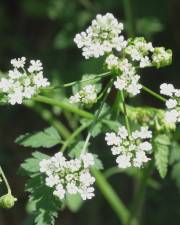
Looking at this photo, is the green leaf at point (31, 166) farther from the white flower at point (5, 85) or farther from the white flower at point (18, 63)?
the white flower at point (18, 63)

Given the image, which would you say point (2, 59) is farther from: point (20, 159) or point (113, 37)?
point (113, 37)

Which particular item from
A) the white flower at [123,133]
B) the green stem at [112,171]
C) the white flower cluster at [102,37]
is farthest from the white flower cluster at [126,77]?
the green stem at [112,171]

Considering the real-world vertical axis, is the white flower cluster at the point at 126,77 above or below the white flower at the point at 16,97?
below

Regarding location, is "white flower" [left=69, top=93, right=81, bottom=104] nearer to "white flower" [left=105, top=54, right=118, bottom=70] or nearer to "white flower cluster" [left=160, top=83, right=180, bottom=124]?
"white flower" [left=105, top=54, right=118, bottom=70]

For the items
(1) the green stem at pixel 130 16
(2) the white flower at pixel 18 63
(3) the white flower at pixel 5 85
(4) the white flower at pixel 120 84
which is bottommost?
(4) the white flower at pixel 120 84

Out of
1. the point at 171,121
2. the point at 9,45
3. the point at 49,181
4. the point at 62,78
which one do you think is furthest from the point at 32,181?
the point at 9,45

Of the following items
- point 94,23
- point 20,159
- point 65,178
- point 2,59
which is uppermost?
point 2,59
